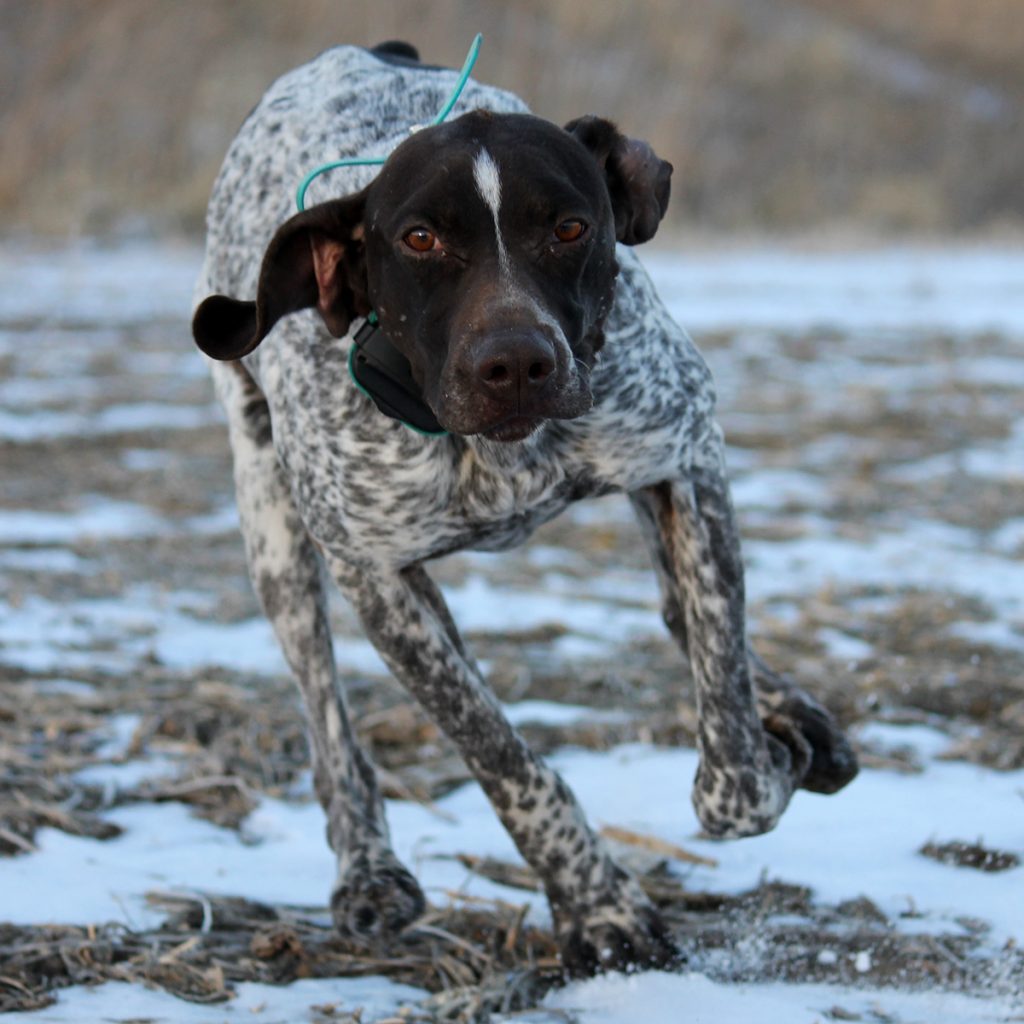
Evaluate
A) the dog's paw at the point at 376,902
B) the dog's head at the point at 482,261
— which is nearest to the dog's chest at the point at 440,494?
the dog's head at the point at 482,261

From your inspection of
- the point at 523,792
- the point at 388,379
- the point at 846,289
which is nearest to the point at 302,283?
the point at 388,379

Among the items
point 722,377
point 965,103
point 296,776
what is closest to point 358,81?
point 296,776

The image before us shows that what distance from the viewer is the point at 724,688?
11.3ft

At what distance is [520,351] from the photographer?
269 centimetres

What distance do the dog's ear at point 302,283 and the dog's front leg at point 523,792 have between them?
0.55m

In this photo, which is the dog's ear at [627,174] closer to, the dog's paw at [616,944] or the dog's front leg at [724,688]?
the dog's front leg at [724,688]

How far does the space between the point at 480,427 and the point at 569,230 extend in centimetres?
38

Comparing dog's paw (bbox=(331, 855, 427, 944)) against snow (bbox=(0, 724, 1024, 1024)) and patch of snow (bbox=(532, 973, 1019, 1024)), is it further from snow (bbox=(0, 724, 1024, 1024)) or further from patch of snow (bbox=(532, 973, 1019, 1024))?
patch of snow (bbox=(532, 973, 1019, 1024))

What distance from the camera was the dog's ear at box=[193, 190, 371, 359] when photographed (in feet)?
9.98

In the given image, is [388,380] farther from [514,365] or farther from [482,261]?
[514,365]

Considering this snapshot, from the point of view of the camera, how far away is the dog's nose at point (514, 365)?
2691 millimetres

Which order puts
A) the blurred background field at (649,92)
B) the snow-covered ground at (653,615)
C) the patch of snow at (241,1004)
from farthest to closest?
the blurred background field at (649,92) < the snow-covered ground at (653,615) < the patch of snow at (241,1004)

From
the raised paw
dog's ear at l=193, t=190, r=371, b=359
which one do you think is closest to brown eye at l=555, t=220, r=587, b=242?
dog's ear at l=193, t=190, r=371, b=359

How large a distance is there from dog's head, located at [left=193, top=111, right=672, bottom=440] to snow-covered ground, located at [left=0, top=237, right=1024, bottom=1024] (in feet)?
3.75
